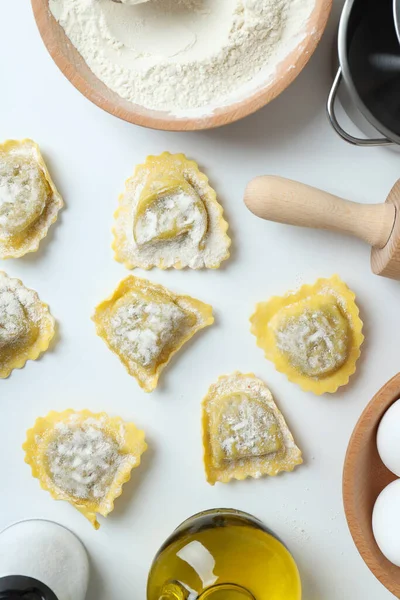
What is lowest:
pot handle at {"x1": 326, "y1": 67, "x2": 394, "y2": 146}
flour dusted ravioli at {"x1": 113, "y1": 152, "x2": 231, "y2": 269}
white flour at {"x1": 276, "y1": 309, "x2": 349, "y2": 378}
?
white flour at {"x1": 276, "y1": 309, "x2": 349, "y2": 378}

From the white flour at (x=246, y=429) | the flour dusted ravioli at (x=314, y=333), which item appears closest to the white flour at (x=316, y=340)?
the flour dusted ravioli at (x=314, y=333)

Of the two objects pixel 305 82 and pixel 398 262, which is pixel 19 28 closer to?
pixel 305 82

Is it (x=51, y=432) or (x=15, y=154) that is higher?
(x=15, y=154)

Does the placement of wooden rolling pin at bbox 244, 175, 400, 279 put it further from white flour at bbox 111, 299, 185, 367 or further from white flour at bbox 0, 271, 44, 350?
white flour at bbox 0, 271, 44, 350

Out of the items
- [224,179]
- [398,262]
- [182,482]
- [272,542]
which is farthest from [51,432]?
[398,262]

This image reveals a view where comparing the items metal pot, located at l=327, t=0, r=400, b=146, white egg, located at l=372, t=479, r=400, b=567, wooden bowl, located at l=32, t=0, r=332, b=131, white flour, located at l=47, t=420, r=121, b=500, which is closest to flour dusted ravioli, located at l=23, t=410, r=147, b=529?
white flour, located at l=47, t=420, r=121, b=500

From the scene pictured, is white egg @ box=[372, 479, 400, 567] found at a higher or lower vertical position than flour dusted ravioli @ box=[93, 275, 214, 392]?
lower

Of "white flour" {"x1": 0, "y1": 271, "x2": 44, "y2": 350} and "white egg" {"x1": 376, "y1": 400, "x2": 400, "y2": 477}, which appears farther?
"white flour" {"x1": 0, "y1": 271, "x2": 44, "y2": 350}
